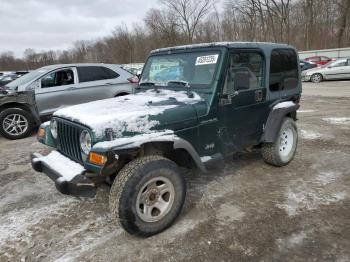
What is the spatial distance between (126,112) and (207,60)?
1291 millimetres

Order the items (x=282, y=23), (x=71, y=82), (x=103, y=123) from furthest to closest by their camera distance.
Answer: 1. (x=282, y=23)
2. (x=71, y=82)
3. (x=103, y=123)

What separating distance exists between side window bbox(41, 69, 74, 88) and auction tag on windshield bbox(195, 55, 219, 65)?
5.06 metres

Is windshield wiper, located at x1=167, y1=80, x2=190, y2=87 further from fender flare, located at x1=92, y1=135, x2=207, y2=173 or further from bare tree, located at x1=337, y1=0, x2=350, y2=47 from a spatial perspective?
bare tree, located at x1=337, y1=0, x2=350, y2=47

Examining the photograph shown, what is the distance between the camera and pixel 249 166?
5.14m

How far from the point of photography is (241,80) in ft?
12.4

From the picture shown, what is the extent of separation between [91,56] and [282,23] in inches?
1821

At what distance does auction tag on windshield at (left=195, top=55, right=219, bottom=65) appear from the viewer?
3.82m

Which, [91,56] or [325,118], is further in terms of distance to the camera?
[91,56]

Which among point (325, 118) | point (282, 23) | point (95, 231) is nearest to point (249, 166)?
point (95, 231)

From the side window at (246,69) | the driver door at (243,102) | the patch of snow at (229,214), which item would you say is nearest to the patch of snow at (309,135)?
the driver door at (243,102)

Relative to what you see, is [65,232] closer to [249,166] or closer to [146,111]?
[146,111]

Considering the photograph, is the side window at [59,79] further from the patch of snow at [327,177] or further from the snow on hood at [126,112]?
the patch of snow at [327,177]

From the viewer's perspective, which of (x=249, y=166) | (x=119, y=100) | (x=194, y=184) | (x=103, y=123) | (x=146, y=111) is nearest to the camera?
(x=103, y=123)

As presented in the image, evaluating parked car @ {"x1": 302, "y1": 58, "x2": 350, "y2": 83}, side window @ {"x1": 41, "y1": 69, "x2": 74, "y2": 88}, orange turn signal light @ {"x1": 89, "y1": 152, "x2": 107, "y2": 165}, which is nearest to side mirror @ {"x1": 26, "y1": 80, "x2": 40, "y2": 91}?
side window @ {"x1": 41, "y1": 69, "x2": 74, "y2": 88}
